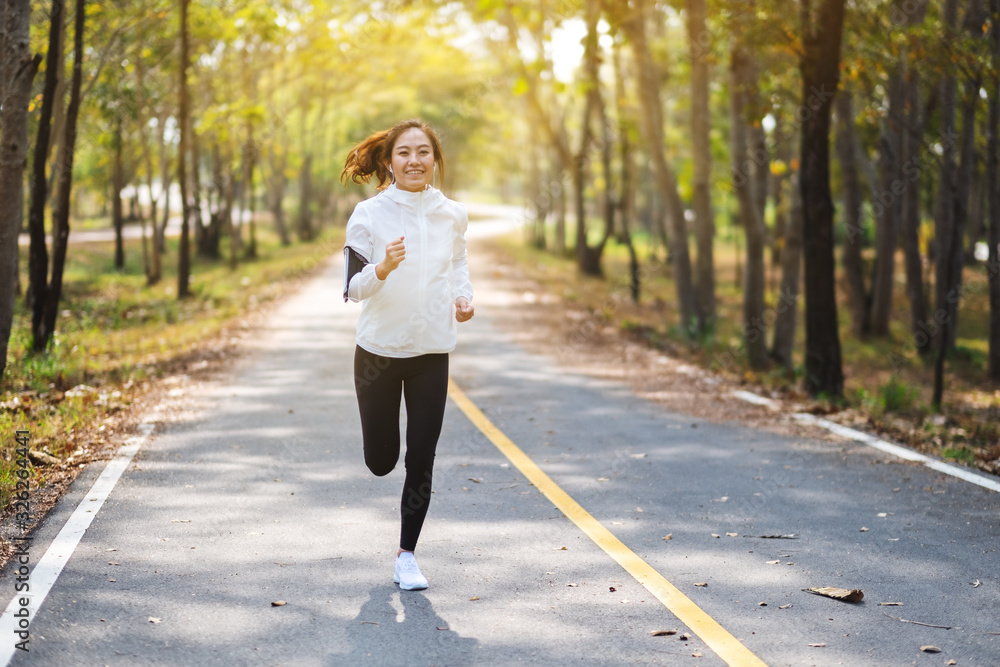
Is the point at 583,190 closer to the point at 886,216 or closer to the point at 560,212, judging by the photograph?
the point at 560,212

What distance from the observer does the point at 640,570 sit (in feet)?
16.7

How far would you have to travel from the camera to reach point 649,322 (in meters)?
19.7

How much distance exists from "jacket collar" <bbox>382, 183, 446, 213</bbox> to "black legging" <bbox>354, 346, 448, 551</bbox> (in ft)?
2.37

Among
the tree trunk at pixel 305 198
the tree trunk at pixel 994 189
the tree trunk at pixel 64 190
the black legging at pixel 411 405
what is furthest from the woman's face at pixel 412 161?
the tree trunk at pixel 305 198

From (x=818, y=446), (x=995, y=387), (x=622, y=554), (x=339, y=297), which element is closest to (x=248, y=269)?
(x=339, y=297)

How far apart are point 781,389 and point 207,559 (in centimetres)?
764

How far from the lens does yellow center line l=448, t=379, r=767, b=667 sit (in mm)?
4137

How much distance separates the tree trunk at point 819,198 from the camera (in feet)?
34.9

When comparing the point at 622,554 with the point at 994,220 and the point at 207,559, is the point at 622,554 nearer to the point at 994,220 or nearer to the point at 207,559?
the point at 207,559

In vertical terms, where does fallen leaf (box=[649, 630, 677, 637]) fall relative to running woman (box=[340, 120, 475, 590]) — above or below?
below

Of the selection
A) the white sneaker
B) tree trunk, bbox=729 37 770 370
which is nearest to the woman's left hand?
the white sneaker

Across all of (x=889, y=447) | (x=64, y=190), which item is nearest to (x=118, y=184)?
(x=64, y=190)

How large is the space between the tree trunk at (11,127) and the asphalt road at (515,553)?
2.22 metres

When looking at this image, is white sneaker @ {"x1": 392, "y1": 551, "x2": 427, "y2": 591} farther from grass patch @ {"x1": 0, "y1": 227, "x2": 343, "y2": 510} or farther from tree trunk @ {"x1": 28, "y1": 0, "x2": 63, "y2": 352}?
tree trunk @ {"x1": 28, "y1": 0, "x2": 63, "y2": 352}
